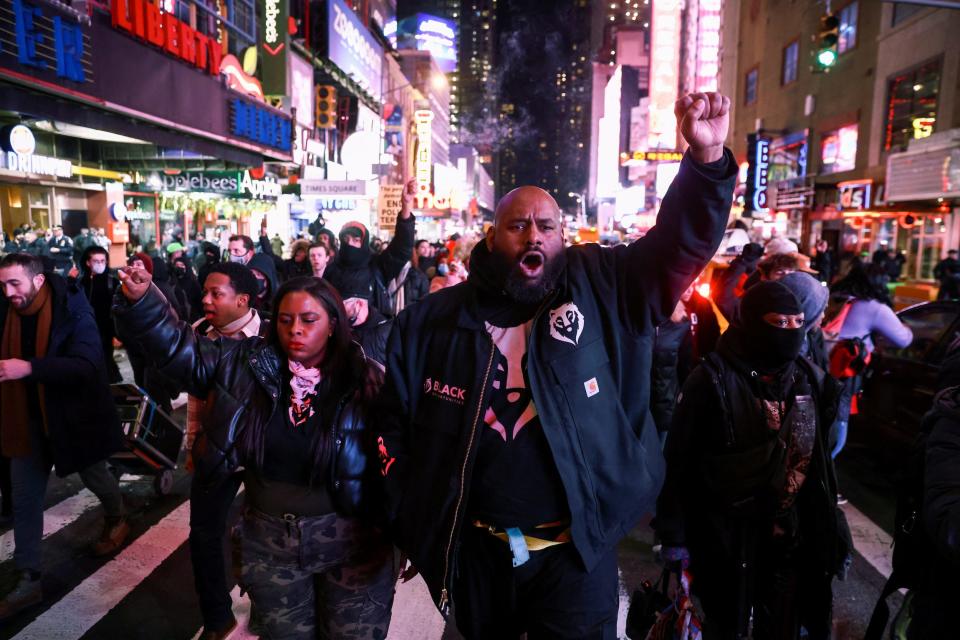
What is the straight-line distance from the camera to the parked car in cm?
625

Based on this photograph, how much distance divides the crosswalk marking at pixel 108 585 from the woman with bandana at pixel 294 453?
75.0 inches

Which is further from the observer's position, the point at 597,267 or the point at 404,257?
the point at 404,257

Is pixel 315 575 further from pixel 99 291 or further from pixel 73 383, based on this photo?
pixel 99 291

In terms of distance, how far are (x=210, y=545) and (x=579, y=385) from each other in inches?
97.6

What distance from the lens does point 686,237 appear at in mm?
2197

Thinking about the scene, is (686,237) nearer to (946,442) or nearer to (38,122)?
(946,442)

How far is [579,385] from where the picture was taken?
7.68ft

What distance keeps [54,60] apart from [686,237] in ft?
37.9

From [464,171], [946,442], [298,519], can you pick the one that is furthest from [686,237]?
[464,171]

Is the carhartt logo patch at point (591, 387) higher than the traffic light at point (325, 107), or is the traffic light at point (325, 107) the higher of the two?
the traffic light at point (325, 107)

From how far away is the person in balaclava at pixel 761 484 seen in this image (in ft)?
10.0

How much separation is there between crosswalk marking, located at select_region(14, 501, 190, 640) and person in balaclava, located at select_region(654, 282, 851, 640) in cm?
362

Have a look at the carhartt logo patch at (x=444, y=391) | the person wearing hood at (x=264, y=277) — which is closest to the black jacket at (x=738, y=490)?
the carhartt logo patch at (x=444, y=391)

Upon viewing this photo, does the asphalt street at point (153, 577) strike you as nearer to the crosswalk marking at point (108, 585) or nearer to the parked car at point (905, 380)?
the crosswalk marking at point (108, 585)
